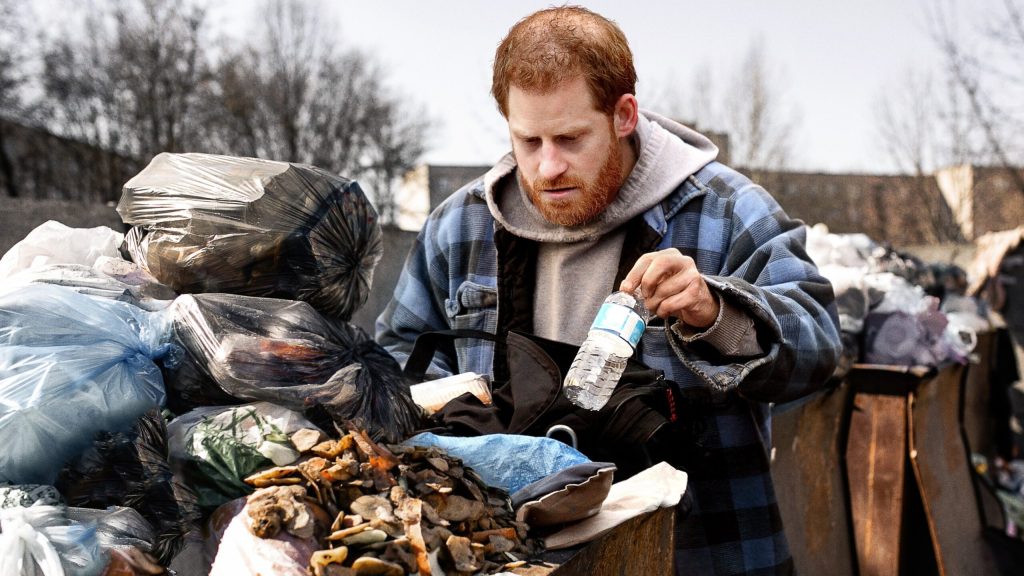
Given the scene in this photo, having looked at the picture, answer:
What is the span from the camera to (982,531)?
4938mm

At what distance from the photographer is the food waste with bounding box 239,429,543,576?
114cm

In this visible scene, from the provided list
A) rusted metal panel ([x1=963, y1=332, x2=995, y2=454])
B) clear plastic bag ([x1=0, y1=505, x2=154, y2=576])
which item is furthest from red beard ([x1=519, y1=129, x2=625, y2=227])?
rusted metal panel ([x1=963, y1=332, x2=995, y2=454])

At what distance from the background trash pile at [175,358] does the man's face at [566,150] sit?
1.57 ft

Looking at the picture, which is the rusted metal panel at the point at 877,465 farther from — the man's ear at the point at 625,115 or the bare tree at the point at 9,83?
the bare tree at the point at 9,83

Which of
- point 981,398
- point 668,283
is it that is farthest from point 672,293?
point 981,398

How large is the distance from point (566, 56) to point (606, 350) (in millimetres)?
810

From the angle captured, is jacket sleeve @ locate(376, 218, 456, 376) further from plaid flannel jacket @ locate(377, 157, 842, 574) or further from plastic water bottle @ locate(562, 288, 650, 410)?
plastic water bottle @ locate(562, 288, 650, 410)

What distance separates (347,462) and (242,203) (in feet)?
1.94

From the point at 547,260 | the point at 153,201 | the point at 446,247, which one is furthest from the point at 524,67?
the point at 153,201

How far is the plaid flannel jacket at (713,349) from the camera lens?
6.57 feet

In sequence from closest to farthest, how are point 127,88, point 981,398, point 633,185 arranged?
1. point 633,185
2. point 981,398
3. point 127,88

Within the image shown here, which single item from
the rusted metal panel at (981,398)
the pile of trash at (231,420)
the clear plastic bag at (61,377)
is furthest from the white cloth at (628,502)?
the rusted metal panel at (981,398)

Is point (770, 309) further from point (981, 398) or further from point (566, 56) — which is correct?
point (981, 398)

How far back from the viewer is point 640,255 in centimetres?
224
